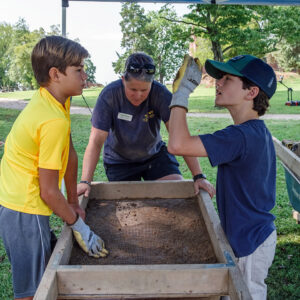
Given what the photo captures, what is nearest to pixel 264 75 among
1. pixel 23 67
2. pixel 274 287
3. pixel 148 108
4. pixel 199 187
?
pixel 199 187

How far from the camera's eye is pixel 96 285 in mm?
1476

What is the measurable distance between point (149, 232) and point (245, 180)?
0.66 meters

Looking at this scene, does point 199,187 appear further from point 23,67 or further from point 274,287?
point 23,67

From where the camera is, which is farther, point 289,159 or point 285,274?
point 285,274

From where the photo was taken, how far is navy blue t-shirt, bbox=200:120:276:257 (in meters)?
1.57

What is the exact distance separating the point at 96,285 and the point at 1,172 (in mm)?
751

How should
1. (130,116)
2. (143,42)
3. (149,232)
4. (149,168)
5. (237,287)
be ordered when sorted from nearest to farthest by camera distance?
1. (237,287)
2. (149,232)
3. (130,116)
4. (149,168)
5. (143,42)

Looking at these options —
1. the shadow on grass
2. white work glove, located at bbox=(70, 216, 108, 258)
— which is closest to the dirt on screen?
white work glove, located at bbox=(70, 216, 108, 258)

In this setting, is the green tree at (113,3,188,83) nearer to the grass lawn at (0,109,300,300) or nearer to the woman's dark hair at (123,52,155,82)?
the grass lawn at (0,109,300,300)

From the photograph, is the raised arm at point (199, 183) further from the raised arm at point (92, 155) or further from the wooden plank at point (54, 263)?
the wooden plank at point (54, 263)

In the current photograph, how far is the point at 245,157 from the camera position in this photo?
1.60 m

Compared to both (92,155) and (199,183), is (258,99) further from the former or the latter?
(92,155)

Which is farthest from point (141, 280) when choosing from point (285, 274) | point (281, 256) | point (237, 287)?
point (281, 256)

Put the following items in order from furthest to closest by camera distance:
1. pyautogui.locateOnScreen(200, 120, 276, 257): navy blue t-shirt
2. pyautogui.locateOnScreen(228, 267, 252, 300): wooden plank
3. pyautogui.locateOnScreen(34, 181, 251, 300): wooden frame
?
pyautogui.locateOnScreen(200, 120, 276, 257): navy blue t-shirt, pyautogui.locateOnScreen(34, 181, 251, 300): wooden frame, pyautogui.locateOnScreen(228, 267, 252, 300): wooden plank
